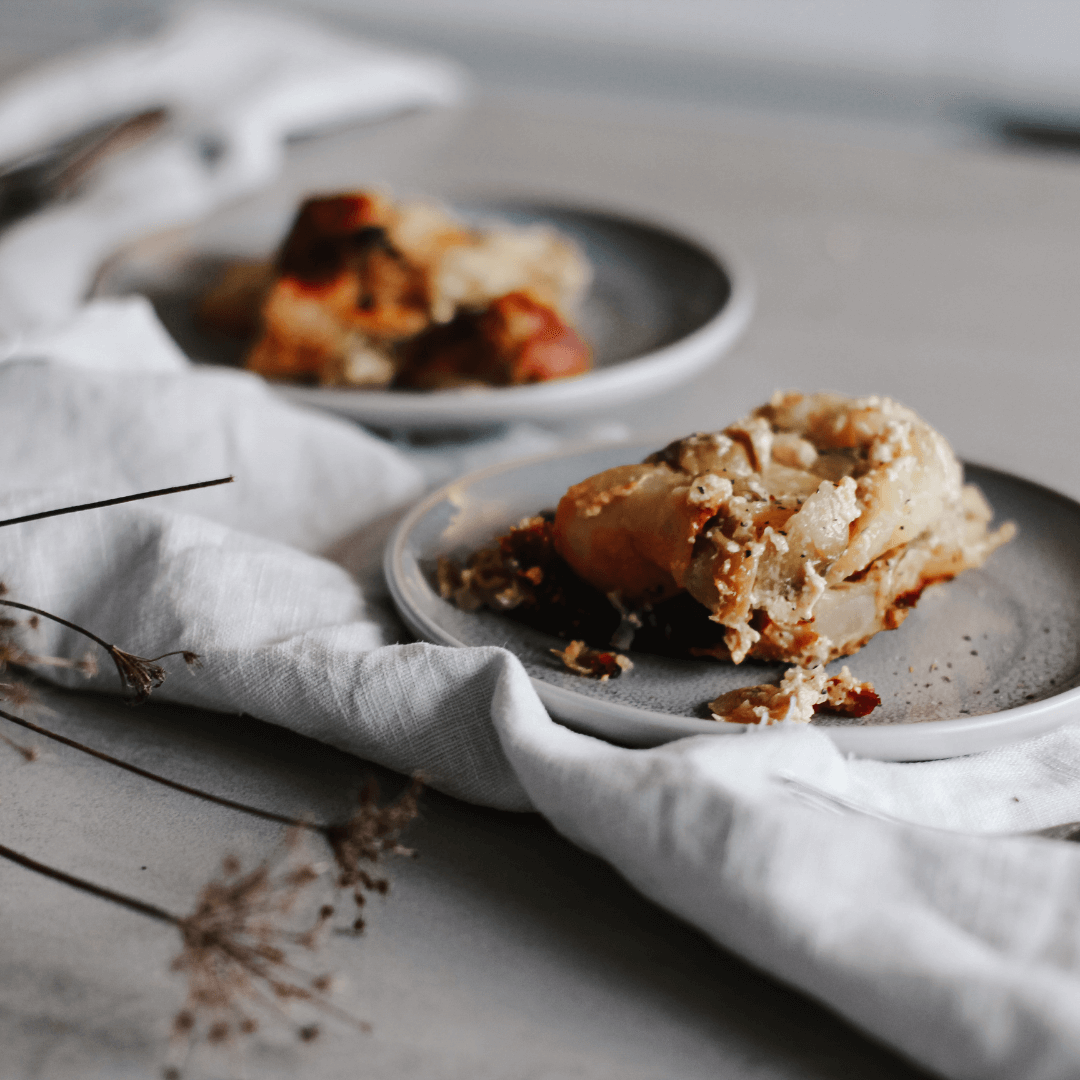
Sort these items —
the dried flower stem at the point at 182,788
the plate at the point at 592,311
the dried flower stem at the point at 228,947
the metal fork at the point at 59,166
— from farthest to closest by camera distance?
1. the metal fork at the point at 59,166
2. the plate at the point at 592,311
3. the dried flower stem at the point at 182,788
4. the dried flower stem at the point at 228,947

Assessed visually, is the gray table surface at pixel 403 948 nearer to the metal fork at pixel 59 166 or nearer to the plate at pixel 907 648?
the plate at pixel 907 648

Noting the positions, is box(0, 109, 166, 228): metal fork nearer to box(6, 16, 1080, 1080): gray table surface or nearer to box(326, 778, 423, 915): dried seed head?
box(6, 16, 1080, 1080): gray table surface

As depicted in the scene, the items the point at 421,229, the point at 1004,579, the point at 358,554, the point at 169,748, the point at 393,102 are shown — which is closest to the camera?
the point at 169,748

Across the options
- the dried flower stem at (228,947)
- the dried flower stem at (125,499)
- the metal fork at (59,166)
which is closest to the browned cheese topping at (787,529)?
the dried flower stem at (125,499)

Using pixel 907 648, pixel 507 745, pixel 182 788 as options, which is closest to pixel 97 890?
pixel 182 788

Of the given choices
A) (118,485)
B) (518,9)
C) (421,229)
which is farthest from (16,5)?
(118,485)

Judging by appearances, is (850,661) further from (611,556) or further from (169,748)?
(169,748)
